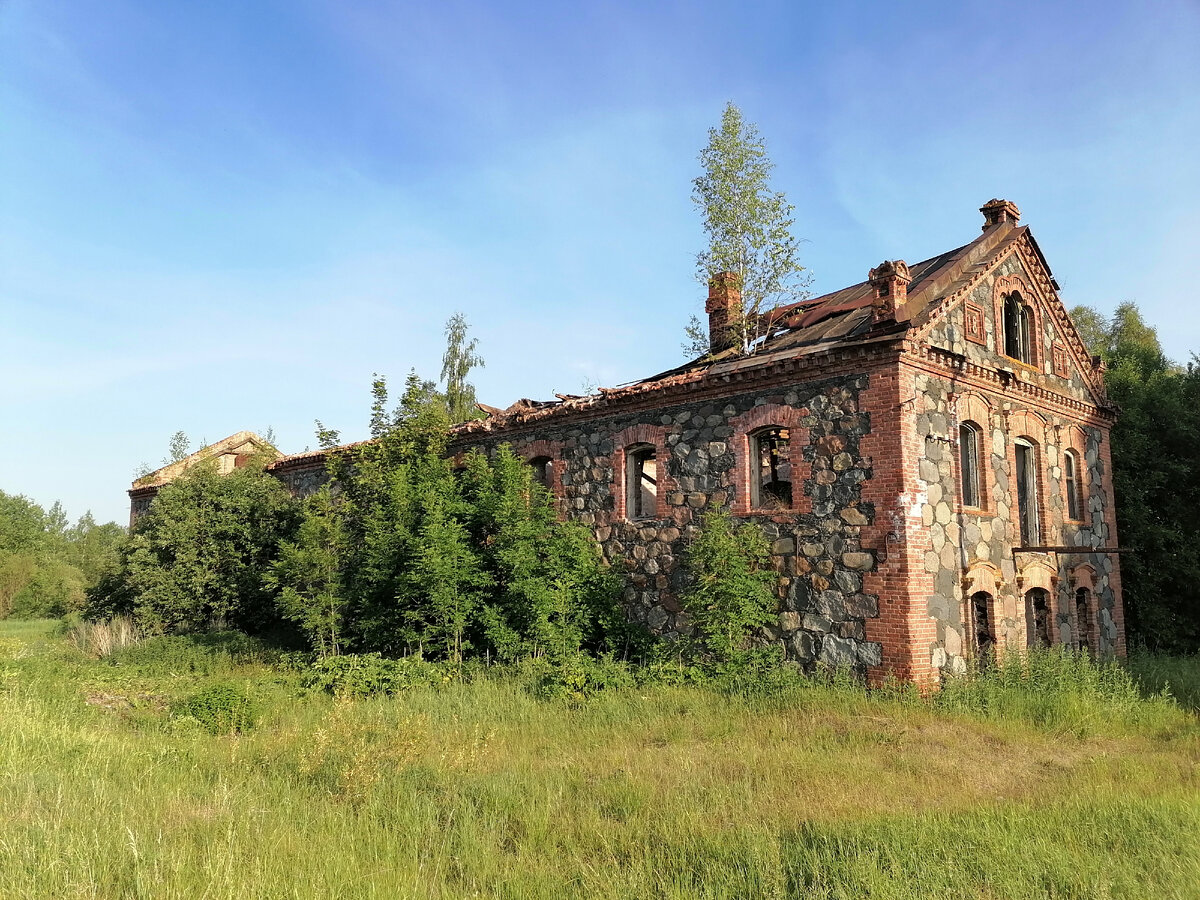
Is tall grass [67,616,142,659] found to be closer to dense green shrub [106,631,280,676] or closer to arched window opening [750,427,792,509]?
dense green shrub [106,631,280,676]

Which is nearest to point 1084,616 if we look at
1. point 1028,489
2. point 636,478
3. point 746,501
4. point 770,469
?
point 1028,489

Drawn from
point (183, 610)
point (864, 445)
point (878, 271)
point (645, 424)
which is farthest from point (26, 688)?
point (878, 271)

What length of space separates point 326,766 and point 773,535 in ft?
23.8

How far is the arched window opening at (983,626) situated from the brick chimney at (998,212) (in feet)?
22.4

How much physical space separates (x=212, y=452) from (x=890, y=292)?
21.0 meters

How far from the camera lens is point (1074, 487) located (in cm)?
1590

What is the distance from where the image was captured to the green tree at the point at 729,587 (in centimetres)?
1206

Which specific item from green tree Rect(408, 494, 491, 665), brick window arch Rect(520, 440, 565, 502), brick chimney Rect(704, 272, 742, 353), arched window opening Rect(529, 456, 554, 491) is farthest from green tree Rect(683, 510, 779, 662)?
brick chimney Rect(704, 272, 742, 353)

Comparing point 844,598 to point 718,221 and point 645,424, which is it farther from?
point 718,221

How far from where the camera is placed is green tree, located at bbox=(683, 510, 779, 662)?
12.1 meters

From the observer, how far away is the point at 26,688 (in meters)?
12.4

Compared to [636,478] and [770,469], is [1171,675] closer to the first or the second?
[770,469]

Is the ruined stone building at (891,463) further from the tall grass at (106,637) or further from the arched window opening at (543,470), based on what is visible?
the tall grass at (106,637)

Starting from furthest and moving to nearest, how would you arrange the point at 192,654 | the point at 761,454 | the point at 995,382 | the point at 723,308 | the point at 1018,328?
1. the point at 723,308
2. the point at 192,654
3. the point at 1018,328
4. the point at 995,382
5. the point at 761,454
